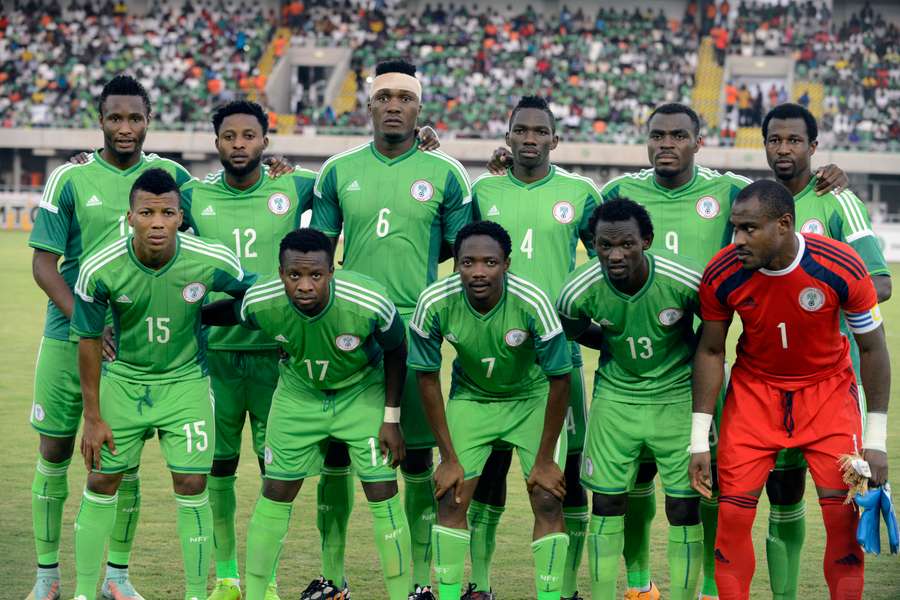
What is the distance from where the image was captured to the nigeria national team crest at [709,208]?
6.53 meters

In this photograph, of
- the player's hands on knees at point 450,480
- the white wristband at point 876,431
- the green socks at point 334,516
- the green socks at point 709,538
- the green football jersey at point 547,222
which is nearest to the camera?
the white wristband at point 876,431

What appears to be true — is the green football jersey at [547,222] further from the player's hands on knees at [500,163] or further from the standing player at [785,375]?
the standing player at [785,375]

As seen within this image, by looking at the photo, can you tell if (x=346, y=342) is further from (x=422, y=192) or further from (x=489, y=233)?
(x=422, y=192)

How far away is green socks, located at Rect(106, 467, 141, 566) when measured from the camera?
21.2 feet

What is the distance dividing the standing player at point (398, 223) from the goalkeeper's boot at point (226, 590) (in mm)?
497

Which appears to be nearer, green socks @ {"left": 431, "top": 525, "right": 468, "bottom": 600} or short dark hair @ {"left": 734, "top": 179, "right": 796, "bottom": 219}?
short dark hair @ {"left": 734, "top": 179, "right": 796, "bottom": 219}

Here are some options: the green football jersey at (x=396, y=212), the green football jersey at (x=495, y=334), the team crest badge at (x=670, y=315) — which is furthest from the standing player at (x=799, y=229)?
the green football jersey at (x=396, y=212)

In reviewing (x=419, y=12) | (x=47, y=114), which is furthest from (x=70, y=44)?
(x=419, y=12)

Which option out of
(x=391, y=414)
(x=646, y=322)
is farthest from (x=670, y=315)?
(x=391, y=414)

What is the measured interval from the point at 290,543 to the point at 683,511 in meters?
2.85

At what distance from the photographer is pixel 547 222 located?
6625 millimetres

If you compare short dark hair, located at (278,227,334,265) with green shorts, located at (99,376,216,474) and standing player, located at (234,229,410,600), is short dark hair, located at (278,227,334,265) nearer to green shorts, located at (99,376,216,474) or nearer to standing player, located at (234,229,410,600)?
standing player, located at (234,229,410,600)

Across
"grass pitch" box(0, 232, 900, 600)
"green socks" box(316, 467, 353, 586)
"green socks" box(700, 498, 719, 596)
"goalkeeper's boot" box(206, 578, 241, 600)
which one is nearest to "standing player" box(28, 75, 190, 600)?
"grass pitch" box(0, 232, 900, 600)

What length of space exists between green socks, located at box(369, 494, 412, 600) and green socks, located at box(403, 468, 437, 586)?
502 mm
